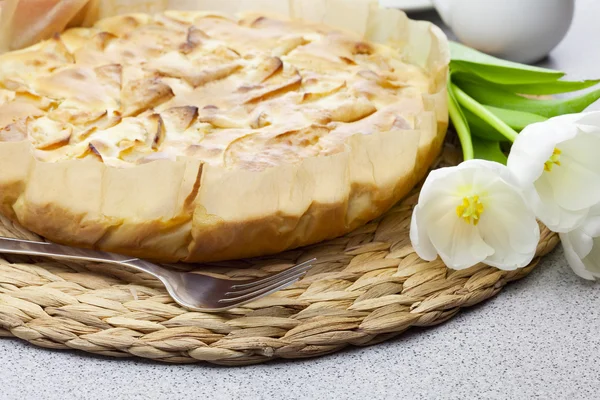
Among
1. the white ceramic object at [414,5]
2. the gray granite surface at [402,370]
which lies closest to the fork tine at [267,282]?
the gray granite surface at [402,370]

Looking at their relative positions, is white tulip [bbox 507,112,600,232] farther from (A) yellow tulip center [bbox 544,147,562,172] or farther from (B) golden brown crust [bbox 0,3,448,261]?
(B) golden brown crust [bbox 0,3,448,261]

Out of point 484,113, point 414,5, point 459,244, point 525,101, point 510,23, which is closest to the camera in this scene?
point 459,244

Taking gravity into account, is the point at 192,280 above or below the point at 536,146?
below

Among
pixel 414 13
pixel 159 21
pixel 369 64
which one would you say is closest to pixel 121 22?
pixel 159 21

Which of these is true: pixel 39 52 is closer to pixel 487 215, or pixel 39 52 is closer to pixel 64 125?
pixel 64 125

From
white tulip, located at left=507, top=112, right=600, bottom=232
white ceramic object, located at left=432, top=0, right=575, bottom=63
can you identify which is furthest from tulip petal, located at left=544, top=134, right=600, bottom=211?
white ceramic object, located at left=432, top=0, right=575, bottom=63

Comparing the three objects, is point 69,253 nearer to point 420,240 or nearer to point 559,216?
point 420,240

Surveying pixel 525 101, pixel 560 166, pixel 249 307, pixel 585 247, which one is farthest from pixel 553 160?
pixel 249 307

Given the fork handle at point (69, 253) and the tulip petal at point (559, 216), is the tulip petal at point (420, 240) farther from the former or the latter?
the fork handle at point (69, 253)
